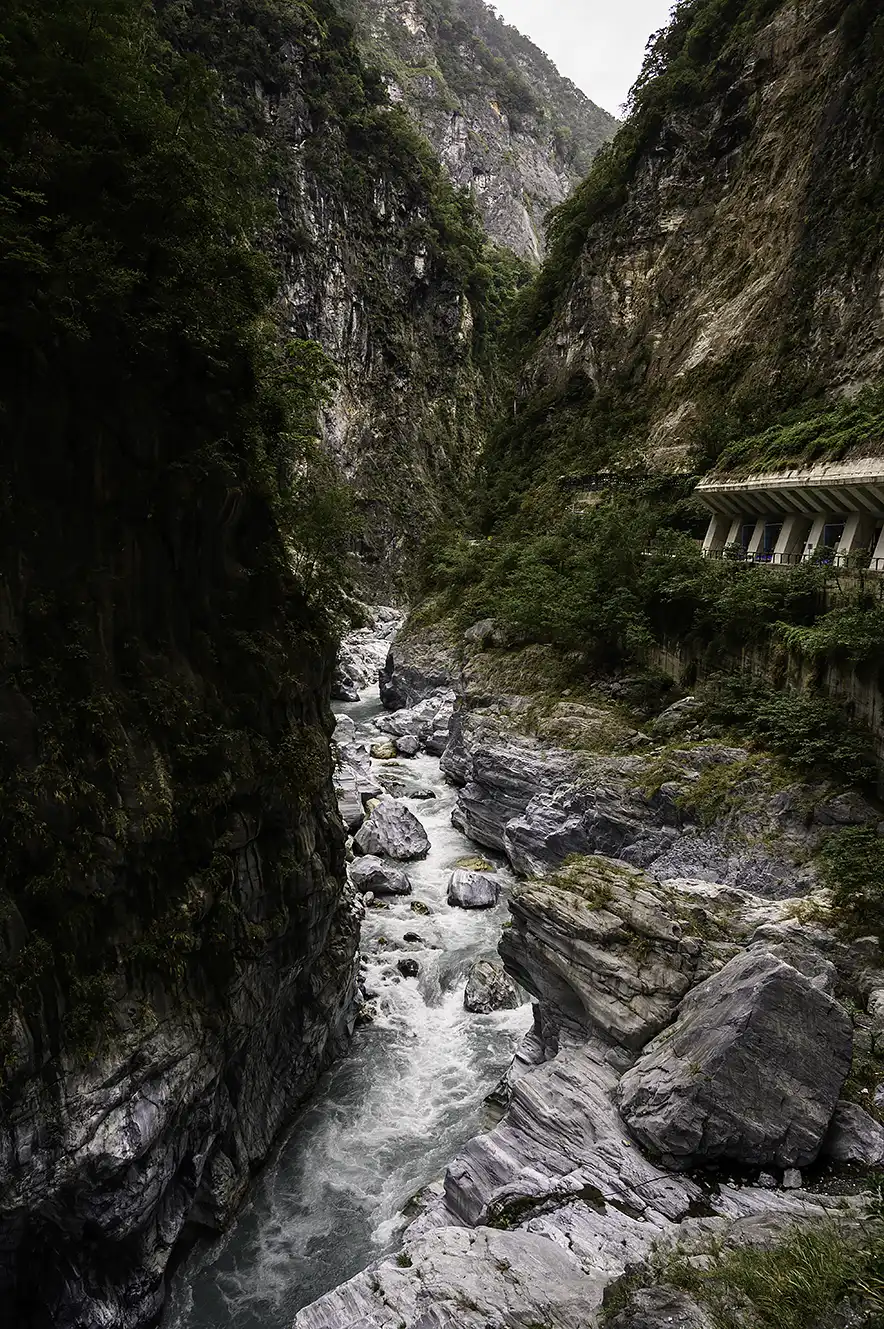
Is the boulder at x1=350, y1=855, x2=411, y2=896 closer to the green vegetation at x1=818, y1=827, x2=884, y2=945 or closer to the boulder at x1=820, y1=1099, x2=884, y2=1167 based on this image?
the green vegetation at x1=818, y1=827, x2=884, y2=945

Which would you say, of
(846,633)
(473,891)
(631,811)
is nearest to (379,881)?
(473,891)

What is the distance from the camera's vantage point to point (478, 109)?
109750 millimetres

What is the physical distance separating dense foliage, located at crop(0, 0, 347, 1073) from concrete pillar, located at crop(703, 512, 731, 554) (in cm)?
1947

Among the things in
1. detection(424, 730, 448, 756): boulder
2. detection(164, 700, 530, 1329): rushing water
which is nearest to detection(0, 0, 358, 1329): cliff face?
detection(164, 700, 530, 1329): rushing water

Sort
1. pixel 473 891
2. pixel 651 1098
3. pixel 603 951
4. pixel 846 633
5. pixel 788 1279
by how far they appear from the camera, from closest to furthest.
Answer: pixel 788 1279
pixel 651 1098
pixel 603 951
pixel 846 633
pixel 473 891

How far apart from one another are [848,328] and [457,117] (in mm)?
102962

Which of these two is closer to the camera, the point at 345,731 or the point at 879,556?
the point at 879,556

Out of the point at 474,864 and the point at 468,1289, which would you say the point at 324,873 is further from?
the point at 474,864

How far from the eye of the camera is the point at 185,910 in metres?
9.71

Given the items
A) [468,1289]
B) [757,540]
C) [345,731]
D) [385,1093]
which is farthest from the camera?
[345,731]

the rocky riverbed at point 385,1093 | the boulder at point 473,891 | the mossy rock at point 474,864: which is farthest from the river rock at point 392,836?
the boulder at point 473,891

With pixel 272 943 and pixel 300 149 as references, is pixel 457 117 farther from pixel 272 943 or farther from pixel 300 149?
pixel 272 943

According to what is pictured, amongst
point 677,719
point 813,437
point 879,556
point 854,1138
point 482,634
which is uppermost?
point 813,437

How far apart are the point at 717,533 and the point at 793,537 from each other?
13.9 ft
